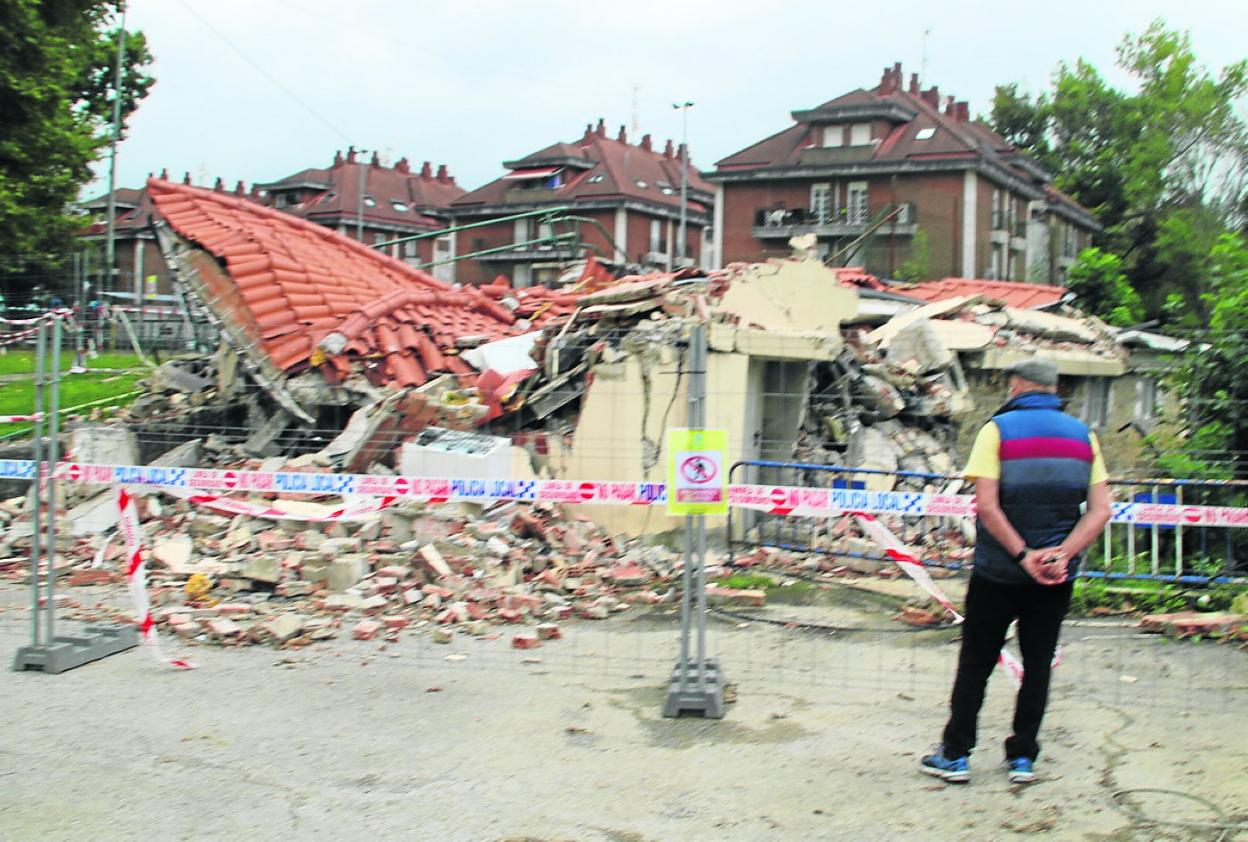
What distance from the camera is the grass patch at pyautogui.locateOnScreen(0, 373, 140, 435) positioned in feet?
51.9

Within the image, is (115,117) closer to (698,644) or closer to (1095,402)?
(1095,402)

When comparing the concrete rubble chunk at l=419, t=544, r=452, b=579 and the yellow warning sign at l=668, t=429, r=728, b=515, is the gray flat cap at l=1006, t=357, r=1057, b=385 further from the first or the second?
the concrete rubble chunk at l=419, t=544, r=452, b=579

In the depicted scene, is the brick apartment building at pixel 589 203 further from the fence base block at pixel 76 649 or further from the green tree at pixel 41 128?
the fence base block at pixel 76 649

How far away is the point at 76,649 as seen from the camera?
7.34m

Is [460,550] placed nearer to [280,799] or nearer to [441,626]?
[441,626]

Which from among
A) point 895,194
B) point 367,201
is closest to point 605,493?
point 895,194

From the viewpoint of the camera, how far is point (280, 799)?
5.07m

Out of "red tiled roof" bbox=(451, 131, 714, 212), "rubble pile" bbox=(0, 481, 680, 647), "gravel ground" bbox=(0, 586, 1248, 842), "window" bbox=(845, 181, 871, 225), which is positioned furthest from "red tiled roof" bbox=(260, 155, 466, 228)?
"gravel ground" bbox=(0, 586, 1248, 842)

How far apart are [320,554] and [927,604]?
490 centimetres

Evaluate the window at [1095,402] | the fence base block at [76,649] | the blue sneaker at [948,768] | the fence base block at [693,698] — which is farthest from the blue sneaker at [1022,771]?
the window at [1095,402]

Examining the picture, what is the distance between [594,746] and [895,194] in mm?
48212

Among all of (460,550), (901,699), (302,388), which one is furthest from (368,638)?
(302,388)

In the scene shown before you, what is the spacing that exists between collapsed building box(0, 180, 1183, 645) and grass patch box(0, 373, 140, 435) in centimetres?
162

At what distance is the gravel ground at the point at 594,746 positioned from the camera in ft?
15.7
